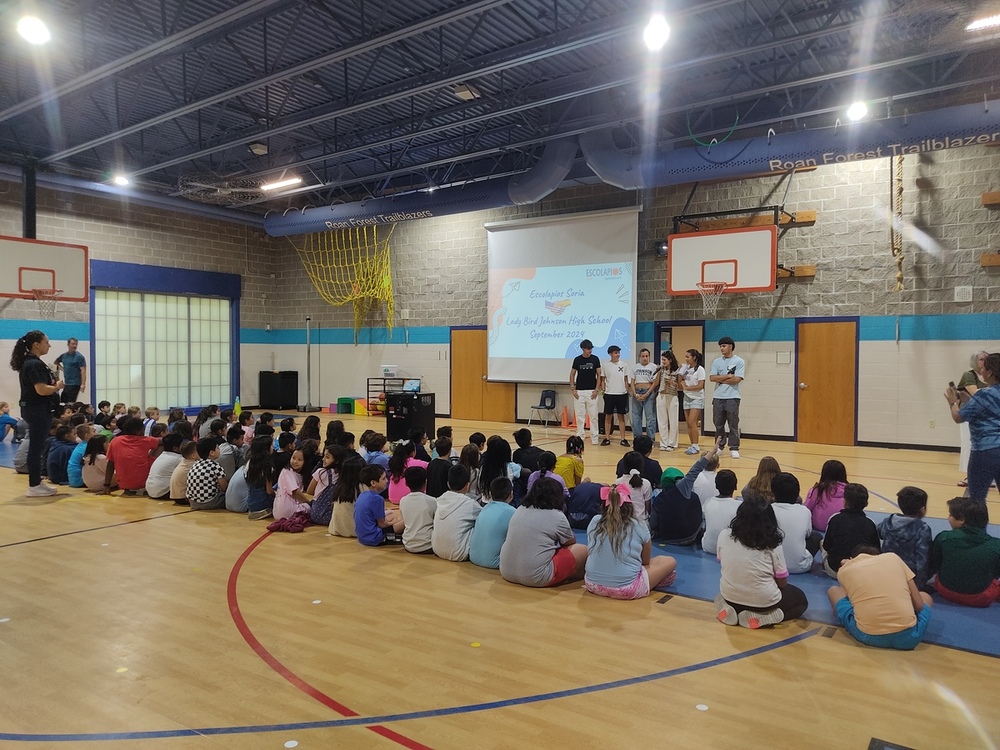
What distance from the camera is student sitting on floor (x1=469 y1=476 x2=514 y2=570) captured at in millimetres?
4477

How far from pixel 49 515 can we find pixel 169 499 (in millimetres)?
1042

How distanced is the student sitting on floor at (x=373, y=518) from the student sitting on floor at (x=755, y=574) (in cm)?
247

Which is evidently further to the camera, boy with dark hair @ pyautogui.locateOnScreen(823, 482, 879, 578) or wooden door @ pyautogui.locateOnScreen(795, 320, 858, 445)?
wooden door @ pyautogui.locateOnScreen(795, 320, 858, 445)

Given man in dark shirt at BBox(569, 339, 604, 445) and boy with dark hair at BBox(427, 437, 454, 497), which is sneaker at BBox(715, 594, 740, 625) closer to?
boy with dark hair at BBox(427, 437, 454, 497)

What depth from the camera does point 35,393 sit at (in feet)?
21.5

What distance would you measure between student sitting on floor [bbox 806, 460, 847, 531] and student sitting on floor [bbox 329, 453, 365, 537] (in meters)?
3.42

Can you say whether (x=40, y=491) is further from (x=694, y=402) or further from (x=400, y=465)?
(x=694, y=402)

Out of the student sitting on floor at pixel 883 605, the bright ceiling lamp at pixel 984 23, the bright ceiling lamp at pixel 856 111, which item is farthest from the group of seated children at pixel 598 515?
the bright ceiling lamp at pixel 856 111

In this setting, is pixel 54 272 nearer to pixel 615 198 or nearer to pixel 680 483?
pixel 615 198

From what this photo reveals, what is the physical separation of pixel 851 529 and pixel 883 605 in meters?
0.82

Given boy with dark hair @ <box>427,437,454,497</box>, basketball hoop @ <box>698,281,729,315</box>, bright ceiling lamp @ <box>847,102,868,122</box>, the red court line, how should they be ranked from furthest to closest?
basketball hoop @ <box>698,281,729,315</box> → bright ceiling lamp @ <box>847,102,868,122</box> → boy with dark hair @ <box>427,437,454,497</box> → the red court line

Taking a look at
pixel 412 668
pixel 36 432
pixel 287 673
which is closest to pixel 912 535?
pixel 412 668

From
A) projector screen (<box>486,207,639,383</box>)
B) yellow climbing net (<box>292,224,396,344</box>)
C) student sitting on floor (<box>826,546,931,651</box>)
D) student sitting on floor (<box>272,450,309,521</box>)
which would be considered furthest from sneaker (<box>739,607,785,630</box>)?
yellow climbing net (<box>292,224,396,344</box>)

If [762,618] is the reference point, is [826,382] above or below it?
above
